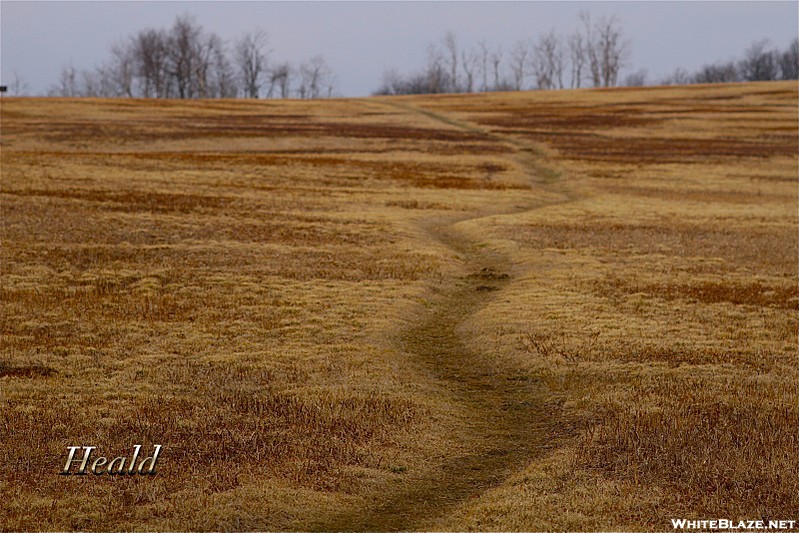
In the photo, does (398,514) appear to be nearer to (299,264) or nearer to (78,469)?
(78,469)

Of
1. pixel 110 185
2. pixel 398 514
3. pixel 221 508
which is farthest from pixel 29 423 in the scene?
pixel 110 185

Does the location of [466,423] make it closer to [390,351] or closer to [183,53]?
[390,351]

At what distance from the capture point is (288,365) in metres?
15.5

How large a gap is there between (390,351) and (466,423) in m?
3.62

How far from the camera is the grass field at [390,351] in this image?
34.4 ft

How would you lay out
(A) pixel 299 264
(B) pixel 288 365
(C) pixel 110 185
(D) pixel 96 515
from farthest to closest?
(C) pixel 110 185 < (A) pixel 299 264 < (B) pixel 288 365 < (D) pixel 96 515

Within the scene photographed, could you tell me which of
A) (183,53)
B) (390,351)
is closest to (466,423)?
(390,351)

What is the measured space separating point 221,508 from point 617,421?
6272 millimetres

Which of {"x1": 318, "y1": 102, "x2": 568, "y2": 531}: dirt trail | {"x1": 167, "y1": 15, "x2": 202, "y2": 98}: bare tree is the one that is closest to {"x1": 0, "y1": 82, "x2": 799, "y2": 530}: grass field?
{"x1": 318, "y1": 102, "x2": 568, "y2": 531}: dirt trail

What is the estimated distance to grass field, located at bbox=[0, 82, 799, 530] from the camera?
1048 centimetres

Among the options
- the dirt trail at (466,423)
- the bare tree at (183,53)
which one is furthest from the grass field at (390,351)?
the bare tree at (183,53)

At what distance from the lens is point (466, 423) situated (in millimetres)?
13359

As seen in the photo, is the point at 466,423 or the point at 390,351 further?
the point at 390,351

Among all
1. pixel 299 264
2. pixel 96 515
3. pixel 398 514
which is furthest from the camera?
pixel 299 264
